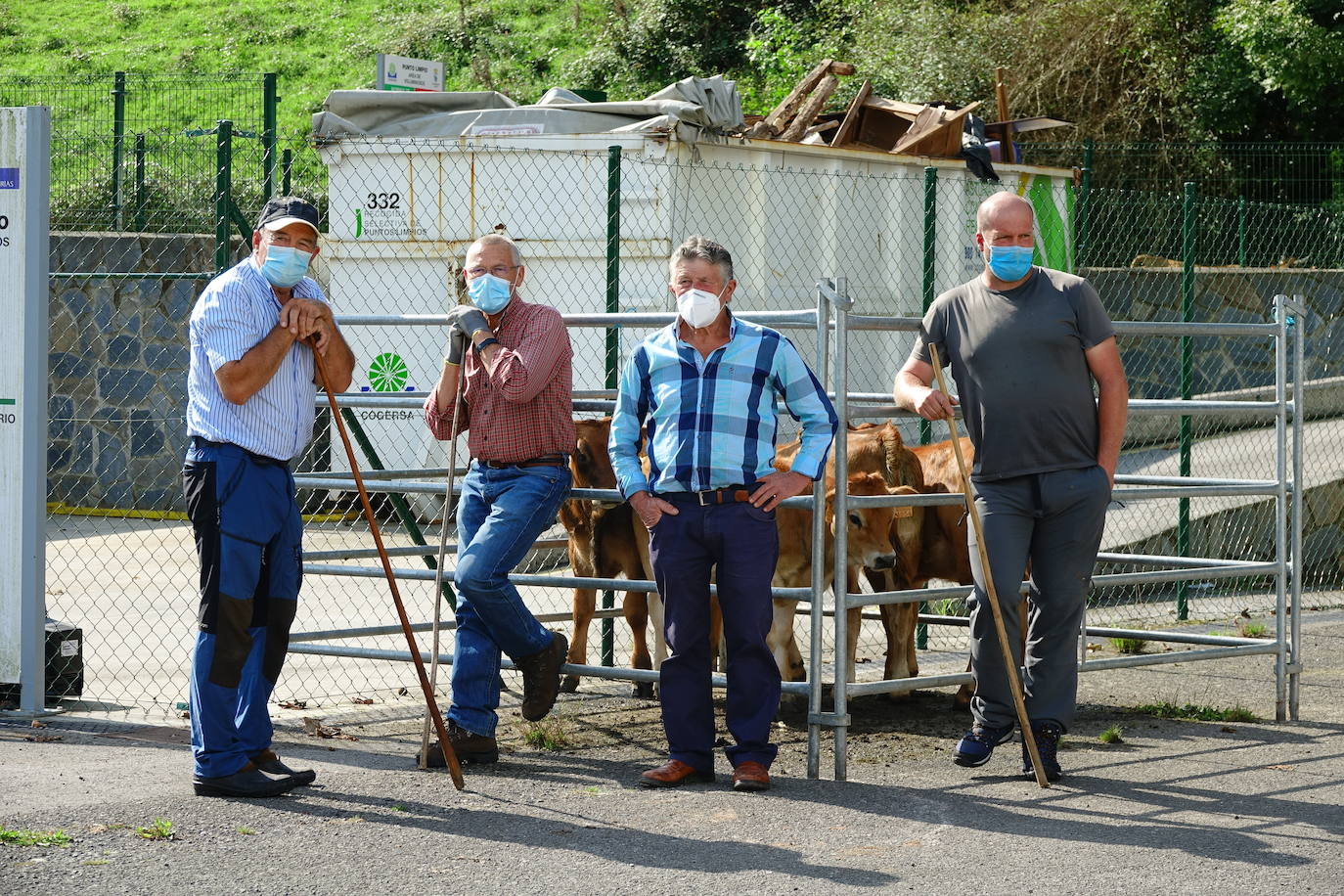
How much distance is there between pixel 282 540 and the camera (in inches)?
214

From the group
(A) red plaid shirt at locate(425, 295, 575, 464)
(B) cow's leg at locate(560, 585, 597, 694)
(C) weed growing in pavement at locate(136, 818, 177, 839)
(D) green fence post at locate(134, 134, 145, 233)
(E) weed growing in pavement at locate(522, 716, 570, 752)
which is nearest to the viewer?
(C) weed growing in pavement at locate(136, 818, 177, 839)

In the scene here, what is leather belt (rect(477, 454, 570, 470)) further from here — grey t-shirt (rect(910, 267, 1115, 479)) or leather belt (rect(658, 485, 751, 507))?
grey t-shirt (rect(910, 267, 1115, 479))

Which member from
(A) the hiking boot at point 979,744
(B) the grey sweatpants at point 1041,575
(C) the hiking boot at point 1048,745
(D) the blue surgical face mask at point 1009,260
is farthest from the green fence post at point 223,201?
(C) the hiking boot at point 1048,745

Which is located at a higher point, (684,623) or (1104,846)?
(684,623)

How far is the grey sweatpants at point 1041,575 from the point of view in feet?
18.4

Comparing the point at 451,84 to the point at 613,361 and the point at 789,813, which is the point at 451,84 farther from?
the point at 789,813

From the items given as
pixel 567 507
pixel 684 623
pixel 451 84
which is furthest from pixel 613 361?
pixel 451 84

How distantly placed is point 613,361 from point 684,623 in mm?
2766

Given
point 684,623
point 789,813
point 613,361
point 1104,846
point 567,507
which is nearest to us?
point 1104,846

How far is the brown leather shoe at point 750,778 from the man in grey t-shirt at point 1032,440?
2.74 feet

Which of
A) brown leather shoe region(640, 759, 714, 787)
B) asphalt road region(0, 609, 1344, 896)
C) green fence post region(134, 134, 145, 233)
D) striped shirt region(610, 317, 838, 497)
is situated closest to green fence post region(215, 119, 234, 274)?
asphalt road region(0, 609, 1344, 896)

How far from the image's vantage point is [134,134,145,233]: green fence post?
47.6 ft

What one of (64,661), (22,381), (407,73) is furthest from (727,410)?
(407,73)

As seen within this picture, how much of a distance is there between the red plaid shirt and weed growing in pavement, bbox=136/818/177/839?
1744mm
